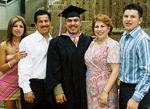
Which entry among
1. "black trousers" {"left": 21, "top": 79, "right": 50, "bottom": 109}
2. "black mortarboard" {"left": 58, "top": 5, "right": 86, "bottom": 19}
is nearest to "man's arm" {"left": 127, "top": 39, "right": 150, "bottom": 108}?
"black mortarboard" {"left": 58, "top": 5, "right": 86, "bottom": 19}

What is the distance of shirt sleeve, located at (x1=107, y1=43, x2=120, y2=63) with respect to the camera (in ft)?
6.65

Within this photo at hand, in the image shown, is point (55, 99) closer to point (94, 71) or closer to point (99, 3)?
point (94, 71)

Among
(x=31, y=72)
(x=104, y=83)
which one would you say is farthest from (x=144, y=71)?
(x=31, y=72)

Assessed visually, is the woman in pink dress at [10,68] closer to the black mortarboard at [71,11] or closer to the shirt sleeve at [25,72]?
the shirt sleeve at [25,72]

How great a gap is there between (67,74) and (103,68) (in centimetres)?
51

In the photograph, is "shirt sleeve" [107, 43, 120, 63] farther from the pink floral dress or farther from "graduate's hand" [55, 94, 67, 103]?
"graduate's hand" [55, 94, 67, 103]

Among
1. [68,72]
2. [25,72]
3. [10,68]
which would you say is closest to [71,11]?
[68,72]

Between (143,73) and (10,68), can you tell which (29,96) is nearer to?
(10,68)

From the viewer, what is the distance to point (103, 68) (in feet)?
6.97

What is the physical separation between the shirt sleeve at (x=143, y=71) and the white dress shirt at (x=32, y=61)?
1227 mm

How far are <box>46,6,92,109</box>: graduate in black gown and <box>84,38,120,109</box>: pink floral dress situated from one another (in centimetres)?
16

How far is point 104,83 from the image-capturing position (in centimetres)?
212

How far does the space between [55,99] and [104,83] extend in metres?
0.73

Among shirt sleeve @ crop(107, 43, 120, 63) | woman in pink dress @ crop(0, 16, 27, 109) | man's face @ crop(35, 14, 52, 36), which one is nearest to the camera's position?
shirt sleeve @ crop(107, 43, 120, 63)
